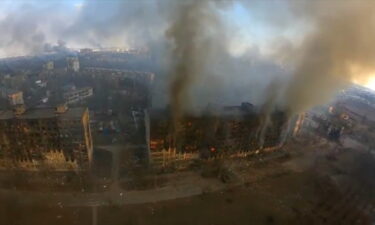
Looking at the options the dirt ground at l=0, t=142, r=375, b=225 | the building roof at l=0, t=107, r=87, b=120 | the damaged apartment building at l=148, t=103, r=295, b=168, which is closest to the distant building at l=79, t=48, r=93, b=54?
the building roof at l=0, t=107, r=87, b=120

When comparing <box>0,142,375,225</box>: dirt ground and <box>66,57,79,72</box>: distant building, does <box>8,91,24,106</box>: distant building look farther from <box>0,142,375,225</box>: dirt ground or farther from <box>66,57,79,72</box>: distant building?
<box>0,142,375,225</box>: dirt ground

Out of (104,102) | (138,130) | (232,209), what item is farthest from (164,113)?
(104,102)

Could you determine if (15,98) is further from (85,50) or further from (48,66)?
(85,50)

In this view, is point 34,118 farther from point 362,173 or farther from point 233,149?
point 362,173

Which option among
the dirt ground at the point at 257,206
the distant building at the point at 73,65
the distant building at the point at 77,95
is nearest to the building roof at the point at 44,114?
the dirt ground at the point at 257,206

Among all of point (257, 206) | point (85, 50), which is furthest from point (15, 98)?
point (85, 50)

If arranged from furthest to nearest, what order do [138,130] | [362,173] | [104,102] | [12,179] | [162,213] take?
[104,102] < [138,130] < [362,173] < [12,179] < [162,213]

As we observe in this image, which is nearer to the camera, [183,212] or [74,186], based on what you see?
[183,212]
